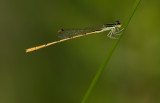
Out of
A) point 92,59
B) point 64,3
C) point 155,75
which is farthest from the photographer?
point 64,3

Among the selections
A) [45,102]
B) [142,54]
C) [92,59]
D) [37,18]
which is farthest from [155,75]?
[37,18]

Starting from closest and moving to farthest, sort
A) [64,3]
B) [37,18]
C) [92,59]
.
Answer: [92,59] → [64,3] → [37,18]

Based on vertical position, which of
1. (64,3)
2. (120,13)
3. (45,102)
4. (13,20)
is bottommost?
(45,102)

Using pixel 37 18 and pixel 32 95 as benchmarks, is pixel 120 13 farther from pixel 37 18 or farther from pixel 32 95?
pixel 32 95

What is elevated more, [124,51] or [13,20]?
[13,20]

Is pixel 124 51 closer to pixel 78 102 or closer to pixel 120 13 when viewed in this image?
pixel 120 13

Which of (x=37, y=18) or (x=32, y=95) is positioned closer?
(x=32, y=95)

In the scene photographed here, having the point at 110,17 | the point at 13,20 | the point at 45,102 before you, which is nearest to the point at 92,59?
the point at 110,17
